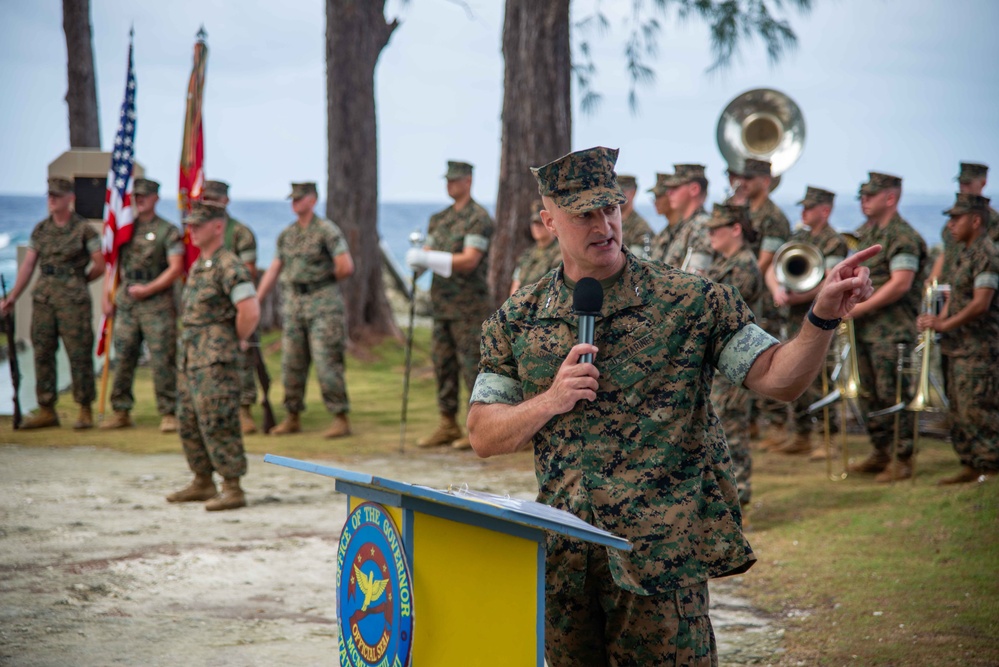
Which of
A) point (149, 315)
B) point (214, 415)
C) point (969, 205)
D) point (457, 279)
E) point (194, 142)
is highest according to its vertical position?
point (194, 142)

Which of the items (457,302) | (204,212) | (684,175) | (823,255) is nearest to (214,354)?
(204,212)

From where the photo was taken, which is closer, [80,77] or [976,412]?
[976,412]

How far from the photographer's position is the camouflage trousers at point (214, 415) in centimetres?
696

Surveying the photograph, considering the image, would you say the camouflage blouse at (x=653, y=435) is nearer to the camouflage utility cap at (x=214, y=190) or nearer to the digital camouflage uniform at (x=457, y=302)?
the digital camouflage uniform at (x=457, y=302)

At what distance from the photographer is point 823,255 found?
8.95m

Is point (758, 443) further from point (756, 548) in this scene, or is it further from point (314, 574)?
point (314, 574)

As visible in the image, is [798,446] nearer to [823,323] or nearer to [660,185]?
[660,185]

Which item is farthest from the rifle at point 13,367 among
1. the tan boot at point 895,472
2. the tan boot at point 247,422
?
the tan boot at point 895,472

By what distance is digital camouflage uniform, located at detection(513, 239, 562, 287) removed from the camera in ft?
28.7

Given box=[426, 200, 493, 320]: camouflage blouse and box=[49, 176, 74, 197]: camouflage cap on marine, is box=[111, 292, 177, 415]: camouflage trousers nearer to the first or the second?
box=[49, 176, 74, 197]: camouflage cap on marine

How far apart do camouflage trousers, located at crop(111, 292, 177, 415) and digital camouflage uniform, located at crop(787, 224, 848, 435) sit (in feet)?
19.5

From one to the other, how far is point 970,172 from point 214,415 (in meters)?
6.47

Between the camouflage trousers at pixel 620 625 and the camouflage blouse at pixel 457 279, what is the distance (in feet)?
22.3

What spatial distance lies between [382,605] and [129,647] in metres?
2.64
